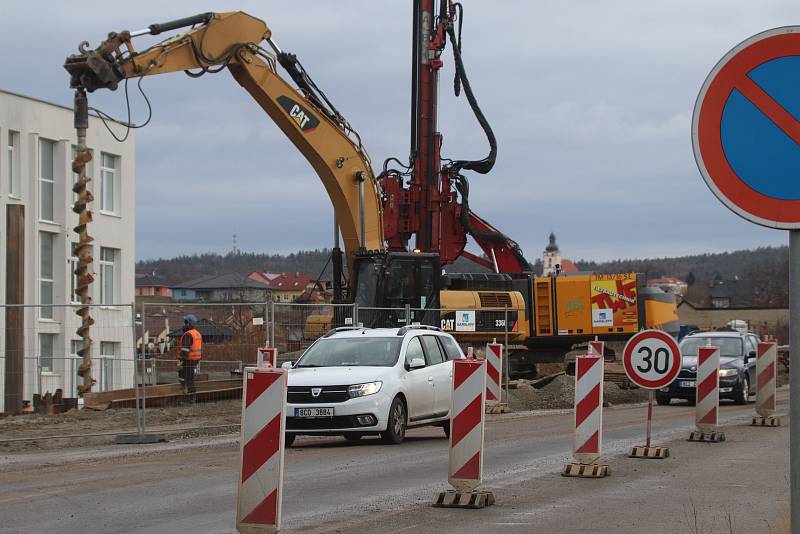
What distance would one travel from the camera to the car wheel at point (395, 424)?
17.1 meters

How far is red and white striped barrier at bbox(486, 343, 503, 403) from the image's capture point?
79.4 ft

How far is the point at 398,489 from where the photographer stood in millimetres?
12023

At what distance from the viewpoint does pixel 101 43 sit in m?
24.0

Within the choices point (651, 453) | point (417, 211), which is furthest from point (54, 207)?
point (651, 453)

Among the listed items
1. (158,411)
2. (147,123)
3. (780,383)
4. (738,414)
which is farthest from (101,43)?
(780,383)

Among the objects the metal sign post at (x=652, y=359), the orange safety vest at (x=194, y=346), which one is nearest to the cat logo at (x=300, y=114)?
the orange safety vest at (x=194, y=346)

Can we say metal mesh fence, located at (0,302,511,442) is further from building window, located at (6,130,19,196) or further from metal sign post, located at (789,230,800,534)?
building window, located at (6,130,19,196)

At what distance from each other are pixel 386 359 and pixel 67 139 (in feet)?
102

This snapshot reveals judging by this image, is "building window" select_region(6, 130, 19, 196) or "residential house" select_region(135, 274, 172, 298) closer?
"building window" select_region(6, 130, 19, 196)

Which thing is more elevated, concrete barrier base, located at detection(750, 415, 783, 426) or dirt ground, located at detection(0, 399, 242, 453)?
dirt ground, located at detection(0, 399, 242, 453)

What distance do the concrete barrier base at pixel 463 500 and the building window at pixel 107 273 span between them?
4002 centimetres

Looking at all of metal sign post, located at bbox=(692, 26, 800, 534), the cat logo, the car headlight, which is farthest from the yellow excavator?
metal sign post, located at bbox=(692, 26, 800, 534)

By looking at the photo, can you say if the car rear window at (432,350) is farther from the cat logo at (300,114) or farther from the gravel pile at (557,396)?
the cat logo at (300,114)

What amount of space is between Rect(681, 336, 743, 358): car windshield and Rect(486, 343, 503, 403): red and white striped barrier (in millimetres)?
7009
